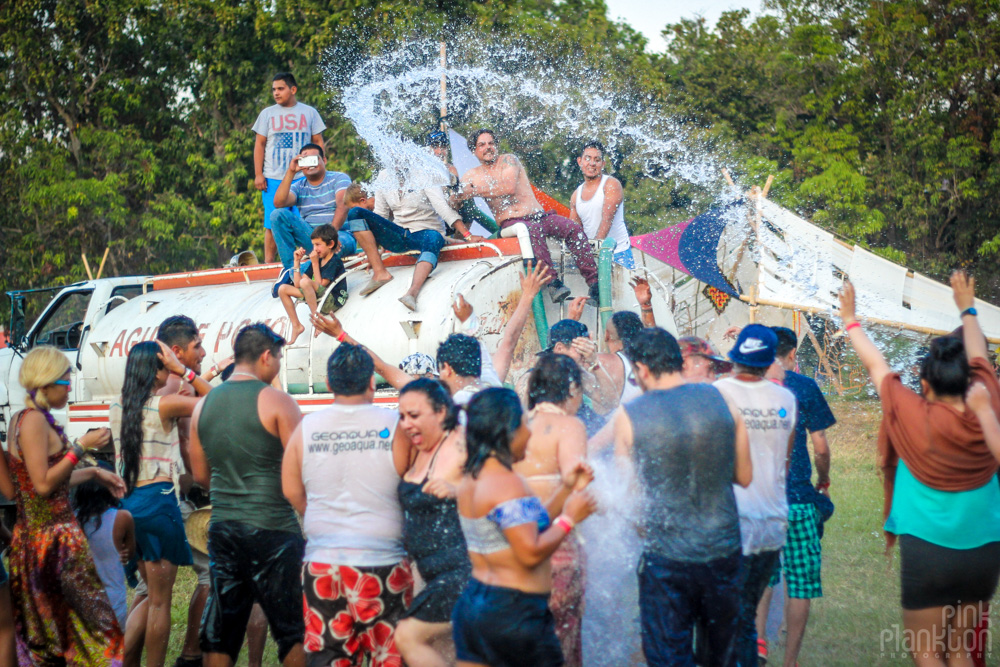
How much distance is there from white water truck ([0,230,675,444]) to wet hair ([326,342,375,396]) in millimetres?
3087

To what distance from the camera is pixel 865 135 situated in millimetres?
22359

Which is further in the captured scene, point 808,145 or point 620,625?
point 808,145

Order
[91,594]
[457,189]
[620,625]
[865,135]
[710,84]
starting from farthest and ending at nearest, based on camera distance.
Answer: [710,84] < [865,135] < [457,189] < [620,625] < [91,594]

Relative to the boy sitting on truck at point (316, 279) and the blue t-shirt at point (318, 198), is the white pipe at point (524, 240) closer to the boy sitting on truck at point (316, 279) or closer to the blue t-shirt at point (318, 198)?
the boy sitting on truck at point (316, 279)

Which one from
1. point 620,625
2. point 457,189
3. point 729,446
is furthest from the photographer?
point 457,189

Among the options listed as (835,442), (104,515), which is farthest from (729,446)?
(835,442)

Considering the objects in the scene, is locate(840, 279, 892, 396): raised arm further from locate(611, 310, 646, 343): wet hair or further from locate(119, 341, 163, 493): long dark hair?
locate(119, 341, 163, 493): long dark hair

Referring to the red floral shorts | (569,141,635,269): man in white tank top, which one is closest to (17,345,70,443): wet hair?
the red floral shorts

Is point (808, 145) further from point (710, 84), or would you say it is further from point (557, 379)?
point (557, 379)

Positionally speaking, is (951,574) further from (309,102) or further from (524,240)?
(309,102)

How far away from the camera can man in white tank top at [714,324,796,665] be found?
469 cm

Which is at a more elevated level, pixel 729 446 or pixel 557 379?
pixel 557 379

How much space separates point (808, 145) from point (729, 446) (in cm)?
1997

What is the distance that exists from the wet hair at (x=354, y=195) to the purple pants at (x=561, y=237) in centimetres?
132
